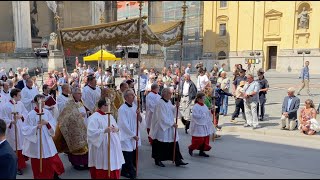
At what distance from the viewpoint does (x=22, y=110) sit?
7.58m

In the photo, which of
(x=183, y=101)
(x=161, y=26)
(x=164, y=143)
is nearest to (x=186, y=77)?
(x=183, y=101)

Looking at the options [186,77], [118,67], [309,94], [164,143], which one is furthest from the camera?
[118,67]

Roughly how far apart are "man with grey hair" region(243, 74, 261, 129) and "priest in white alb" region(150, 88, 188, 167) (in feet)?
15.0

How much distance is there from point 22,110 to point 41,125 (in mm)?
1881

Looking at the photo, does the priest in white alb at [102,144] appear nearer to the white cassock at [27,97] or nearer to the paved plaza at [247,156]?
the paved plaza at [247,156]

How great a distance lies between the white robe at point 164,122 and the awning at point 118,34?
6.36ft

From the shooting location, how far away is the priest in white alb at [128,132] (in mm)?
6465

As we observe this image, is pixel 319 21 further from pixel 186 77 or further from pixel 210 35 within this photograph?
pixel 186 77

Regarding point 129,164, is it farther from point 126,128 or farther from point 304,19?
point 304,19

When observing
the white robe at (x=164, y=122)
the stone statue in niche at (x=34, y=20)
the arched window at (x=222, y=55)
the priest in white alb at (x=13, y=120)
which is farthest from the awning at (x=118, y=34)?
the arched window at (x=222, y=55)

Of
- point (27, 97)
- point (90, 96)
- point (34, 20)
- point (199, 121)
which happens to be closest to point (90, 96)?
point (90, 96)

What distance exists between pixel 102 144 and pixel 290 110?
705 centimetres

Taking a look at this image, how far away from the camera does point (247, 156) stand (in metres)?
8.37

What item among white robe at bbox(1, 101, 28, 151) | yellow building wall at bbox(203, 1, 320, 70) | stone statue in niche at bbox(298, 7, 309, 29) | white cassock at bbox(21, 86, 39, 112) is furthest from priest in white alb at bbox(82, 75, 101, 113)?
stone statue in niche at bbox(298, 7, 309, 29)
